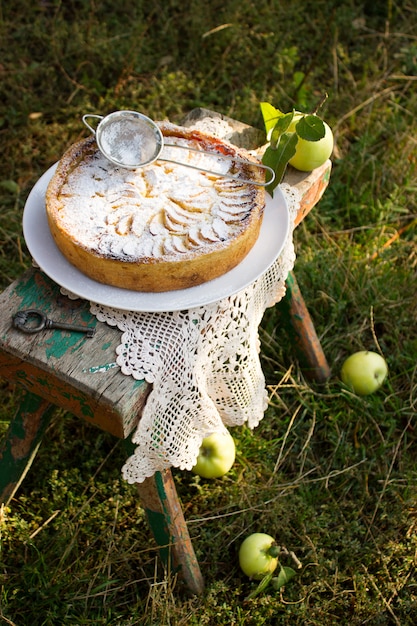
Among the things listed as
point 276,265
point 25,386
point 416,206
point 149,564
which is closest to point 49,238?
point 25,386

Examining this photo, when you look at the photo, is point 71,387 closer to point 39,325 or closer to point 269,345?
point 39,325

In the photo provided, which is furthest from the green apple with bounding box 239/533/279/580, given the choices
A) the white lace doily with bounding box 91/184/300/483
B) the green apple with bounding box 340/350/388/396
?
the green apple with bounding box 340/350/388/396

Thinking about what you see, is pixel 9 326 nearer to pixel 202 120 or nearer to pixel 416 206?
pixel 202 120

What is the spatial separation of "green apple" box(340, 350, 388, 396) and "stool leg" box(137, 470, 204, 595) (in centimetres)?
90

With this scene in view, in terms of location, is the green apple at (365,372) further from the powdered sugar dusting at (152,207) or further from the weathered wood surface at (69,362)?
the weathered wood surface at (69,362)

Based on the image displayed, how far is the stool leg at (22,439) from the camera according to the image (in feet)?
5.90

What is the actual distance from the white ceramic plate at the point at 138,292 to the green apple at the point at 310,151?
29 centimetres

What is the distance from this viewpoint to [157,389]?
1.52m

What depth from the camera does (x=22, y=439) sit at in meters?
1.86

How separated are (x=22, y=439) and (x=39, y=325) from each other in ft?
1.57

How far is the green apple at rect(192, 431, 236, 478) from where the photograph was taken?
2166 mm

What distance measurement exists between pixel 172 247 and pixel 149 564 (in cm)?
108

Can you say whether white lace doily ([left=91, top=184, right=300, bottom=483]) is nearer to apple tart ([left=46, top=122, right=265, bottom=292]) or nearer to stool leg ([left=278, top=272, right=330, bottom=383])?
apple tart ([left=46, top=122, right=265, bottom=292])

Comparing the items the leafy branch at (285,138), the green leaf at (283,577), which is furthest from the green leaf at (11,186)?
the green leaf at (283,577)
